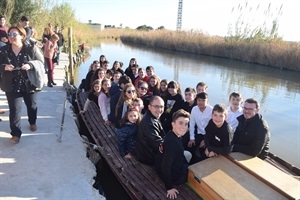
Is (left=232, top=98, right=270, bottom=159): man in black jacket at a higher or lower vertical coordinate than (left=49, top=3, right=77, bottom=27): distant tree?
lower

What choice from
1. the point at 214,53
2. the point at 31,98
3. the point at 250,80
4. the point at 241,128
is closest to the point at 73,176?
the point at 31,98

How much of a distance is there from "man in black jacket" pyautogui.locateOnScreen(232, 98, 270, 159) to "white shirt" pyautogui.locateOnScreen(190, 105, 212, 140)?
78 centimetres

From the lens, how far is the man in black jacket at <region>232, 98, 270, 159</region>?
3570 millimetres

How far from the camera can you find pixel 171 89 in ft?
17.1

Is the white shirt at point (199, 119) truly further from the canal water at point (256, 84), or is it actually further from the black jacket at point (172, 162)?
the canal water at point (256, 84)

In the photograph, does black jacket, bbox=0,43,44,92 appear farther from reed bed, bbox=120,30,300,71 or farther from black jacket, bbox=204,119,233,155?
reed bed, bbox=120,30,300,71

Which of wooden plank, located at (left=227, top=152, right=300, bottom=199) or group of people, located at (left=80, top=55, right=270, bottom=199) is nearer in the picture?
wooden plank, located at (left=227, top=152, right=300, bottom=199)

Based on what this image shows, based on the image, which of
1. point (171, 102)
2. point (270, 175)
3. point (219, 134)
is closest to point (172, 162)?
point (219, 134)

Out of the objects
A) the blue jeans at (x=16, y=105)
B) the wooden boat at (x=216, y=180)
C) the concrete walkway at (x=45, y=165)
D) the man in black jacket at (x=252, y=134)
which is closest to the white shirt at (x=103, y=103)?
the concrete walkway at (x=45, y=165)

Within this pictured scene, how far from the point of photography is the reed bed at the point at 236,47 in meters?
18.0

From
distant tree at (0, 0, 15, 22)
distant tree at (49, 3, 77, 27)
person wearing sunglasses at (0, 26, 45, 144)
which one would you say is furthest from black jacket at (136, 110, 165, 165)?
distant tree at (49, 3, 77, 27)

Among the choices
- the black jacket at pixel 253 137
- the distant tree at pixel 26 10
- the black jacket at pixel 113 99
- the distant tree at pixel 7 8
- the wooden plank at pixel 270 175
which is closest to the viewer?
the wooden plank at pixel 270 175

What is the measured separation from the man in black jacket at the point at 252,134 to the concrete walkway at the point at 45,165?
6.50 feet

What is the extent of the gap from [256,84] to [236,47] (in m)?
7.82
